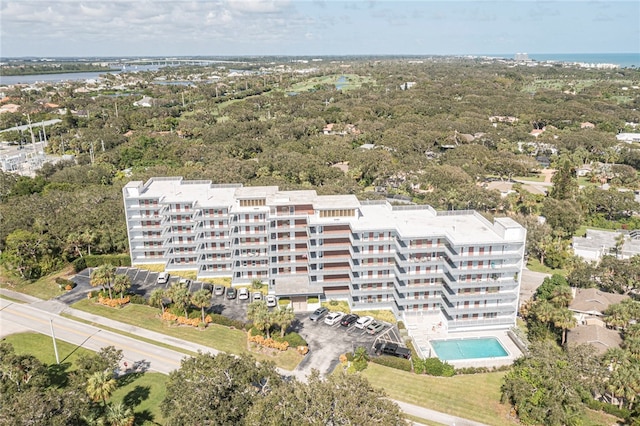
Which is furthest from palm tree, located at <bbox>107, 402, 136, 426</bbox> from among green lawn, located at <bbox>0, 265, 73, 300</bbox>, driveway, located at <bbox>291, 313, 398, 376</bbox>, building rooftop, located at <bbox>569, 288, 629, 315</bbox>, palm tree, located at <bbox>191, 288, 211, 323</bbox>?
building rooftop, located at <bbox>569, 288, 629, 315</bbox>

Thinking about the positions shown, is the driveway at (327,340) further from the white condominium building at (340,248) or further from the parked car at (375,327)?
the white condominium building at (340,248)

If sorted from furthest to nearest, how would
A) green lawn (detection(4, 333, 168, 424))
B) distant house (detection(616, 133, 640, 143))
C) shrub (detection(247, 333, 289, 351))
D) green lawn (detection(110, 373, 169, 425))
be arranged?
distant house (detection(616, 133, 640, 143)) < shrub (detection(247, 333, 289, 351)) < green lawn (detection(4, 333, 168, 424)) < green lawn (detection(110, 373, 169, 425))

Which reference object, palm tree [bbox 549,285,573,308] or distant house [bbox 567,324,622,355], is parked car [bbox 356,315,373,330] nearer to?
distant house [bbox 567,324,622,355]

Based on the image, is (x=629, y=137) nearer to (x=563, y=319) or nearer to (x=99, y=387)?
(x=563, y=319)

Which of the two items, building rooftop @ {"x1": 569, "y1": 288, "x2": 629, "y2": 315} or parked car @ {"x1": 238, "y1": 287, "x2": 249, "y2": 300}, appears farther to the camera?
parked car @ {"x1": 238, "y1": 287, "x2": 249, "y2": 300}

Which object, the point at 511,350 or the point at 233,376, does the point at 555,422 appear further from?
the point at 233,376

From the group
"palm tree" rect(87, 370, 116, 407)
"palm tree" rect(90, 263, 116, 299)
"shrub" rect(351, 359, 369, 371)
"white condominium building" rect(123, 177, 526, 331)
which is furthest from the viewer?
"palm tree" rect(90, 263, 116, 299)
